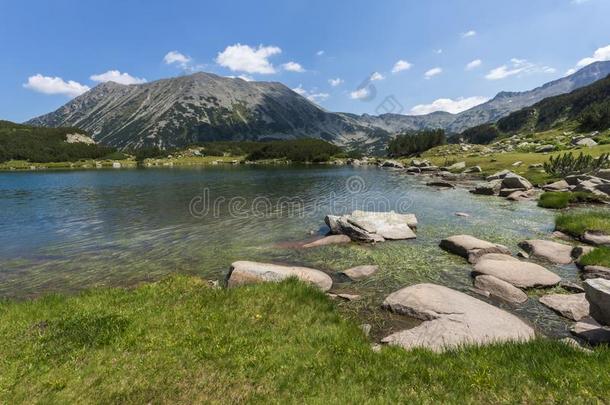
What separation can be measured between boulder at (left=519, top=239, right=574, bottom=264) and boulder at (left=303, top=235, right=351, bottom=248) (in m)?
13.3

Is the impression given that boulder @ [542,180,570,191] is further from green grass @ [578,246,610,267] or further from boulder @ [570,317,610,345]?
boulder @ [570,317,610,345]

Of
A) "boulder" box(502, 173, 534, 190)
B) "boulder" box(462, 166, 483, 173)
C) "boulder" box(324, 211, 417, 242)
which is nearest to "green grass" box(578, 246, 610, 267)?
"boulder" box(324, 211, 417, 242)

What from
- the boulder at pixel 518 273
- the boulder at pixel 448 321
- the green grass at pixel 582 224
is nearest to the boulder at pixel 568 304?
the boulder at pixel 518 273

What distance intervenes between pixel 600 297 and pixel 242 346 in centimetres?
1238

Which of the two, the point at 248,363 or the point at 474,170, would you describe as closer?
the point at 248,363

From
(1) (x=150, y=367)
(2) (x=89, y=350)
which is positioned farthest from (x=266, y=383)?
(2) (x=89, y=350)

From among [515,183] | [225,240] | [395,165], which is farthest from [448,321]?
[395,165]

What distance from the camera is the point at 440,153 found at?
497 feet

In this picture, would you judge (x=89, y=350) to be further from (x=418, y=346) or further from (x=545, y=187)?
(x=545, y=187)

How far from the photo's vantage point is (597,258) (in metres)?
19.5

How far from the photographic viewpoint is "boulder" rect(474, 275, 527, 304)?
16031 mm

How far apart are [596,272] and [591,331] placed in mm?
8238

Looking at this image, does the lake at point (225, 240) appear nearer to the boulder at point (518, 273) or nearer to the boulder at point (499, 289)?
the boulder at point (499, 289)

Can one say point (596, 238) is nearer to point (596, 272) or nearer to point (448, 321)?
point (596, 272)
